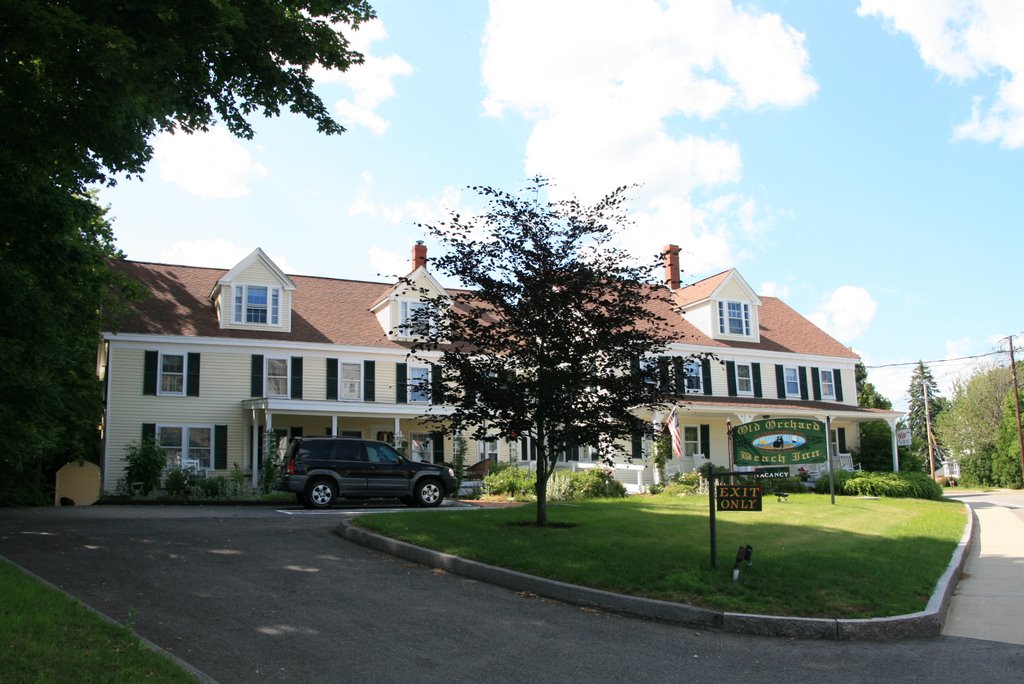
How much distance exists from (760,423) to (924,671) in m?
4.45

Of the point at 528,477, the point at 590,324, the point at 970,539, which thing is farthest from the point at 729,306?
the point at 590,324

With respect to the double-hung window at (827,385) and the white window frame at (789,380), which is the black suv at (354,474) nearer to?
the white window frame at (789,380)

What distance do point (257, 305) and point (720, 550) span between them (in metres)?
22.1

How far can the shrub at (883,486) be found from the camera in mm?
24984

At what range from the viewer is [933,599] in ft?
29.0

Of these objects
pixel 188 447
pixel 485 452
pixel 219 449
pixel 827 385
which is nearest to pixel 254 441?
pixel 219 449

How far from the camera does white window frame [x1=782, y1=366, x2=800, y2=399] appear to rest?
118ft

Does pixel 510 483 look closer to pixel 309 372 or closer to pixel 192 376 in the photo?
pixel 309 372

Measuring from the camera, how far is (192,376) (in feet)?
89.9

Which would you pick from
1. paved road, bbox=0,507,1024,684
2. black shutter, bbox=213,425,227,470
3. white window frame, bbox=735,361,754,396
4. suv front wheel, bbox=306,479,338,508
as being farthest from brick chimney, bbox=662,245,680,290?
paved road, bbox=0,507,1024,684

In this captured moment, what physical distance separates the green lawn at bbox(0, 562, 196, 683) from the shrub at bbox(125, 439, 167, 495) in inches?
718

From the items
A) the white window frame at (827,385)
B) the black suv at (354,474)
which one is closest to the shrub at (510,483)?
the black suv at (354,474)

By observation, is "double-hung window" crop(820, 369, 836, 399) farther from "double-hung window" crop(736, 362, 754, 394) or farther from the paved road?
the paved road

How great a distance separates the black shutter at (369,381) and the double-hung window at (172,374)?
20.4 ft
